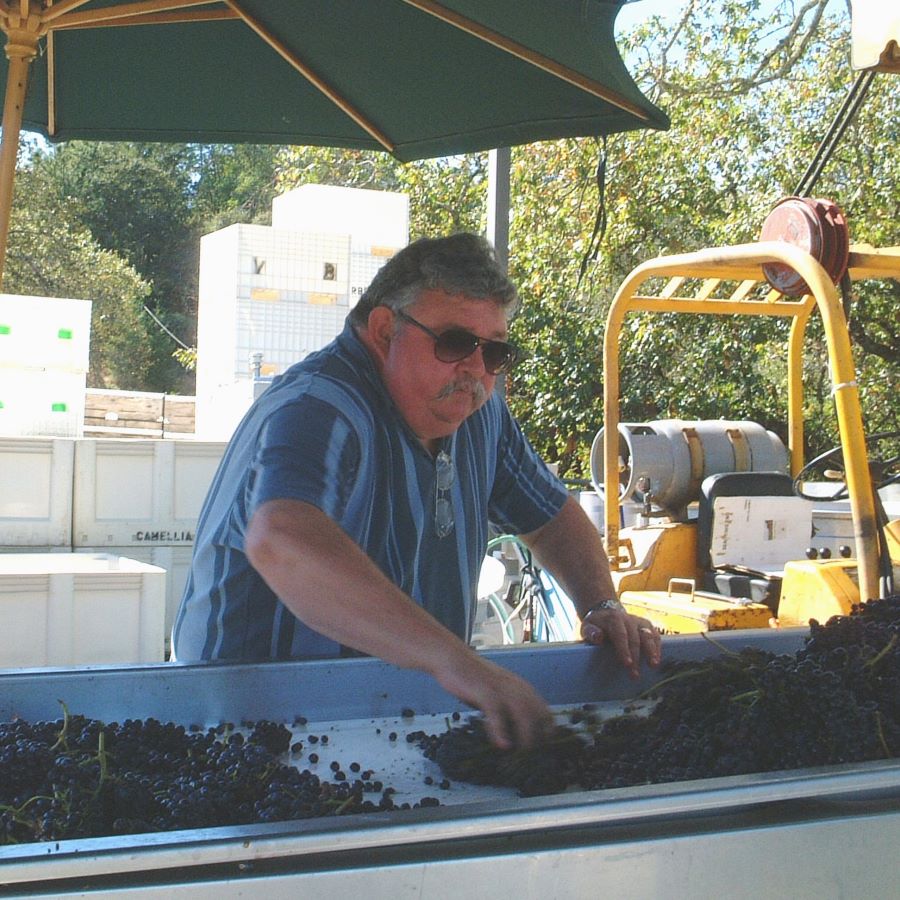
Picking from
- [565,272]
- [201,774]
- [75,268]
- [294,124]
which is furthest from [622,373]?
[75,268]

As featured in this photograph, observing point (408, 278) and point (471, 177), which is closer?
point (408, 278)

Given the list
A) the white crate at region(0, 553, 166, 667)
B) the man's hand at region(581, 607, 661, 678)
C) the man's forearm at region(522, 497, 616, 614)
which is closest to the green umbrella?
the man's forearm at region(522, 497, 616, 614)

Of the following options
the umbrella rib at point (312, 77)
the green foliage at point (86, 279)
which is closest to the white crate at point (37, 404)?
the umbrella rib at point (312, 77)

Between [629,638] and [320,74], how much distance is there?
5.60 feet

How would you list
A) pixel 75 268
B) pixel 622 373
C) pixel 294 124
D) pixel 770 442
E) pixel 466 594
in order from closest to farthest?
1. pixel 466 594
2. pixel 294 124
3. pixel 770 442
4. pixel 622 373
5. pixel 75 268

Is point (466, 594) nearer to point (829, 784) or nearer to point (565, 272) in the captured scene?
point (829, 784)

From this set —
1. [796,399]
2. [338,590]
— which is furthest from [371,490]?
[796,399]

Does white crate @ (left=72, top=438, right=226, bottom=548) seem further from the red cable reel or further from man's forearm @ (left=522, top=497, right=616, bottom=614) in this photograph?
man's forearm @ (left=522, top=497, right=616, bottom=614)

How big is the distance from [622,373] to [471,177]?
10.5 feet

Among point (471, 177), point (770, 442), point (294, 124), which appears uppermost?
point (471, 177)

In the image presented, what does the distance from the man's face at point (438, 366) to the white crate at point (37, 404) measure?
4.78m

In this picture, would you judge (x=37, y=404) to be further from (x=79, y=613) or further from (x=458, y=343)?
(x=458, y=343)

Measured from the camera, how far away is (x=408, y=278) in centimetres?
222

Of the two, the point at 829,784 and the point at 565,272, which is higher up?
the point at 565,272
